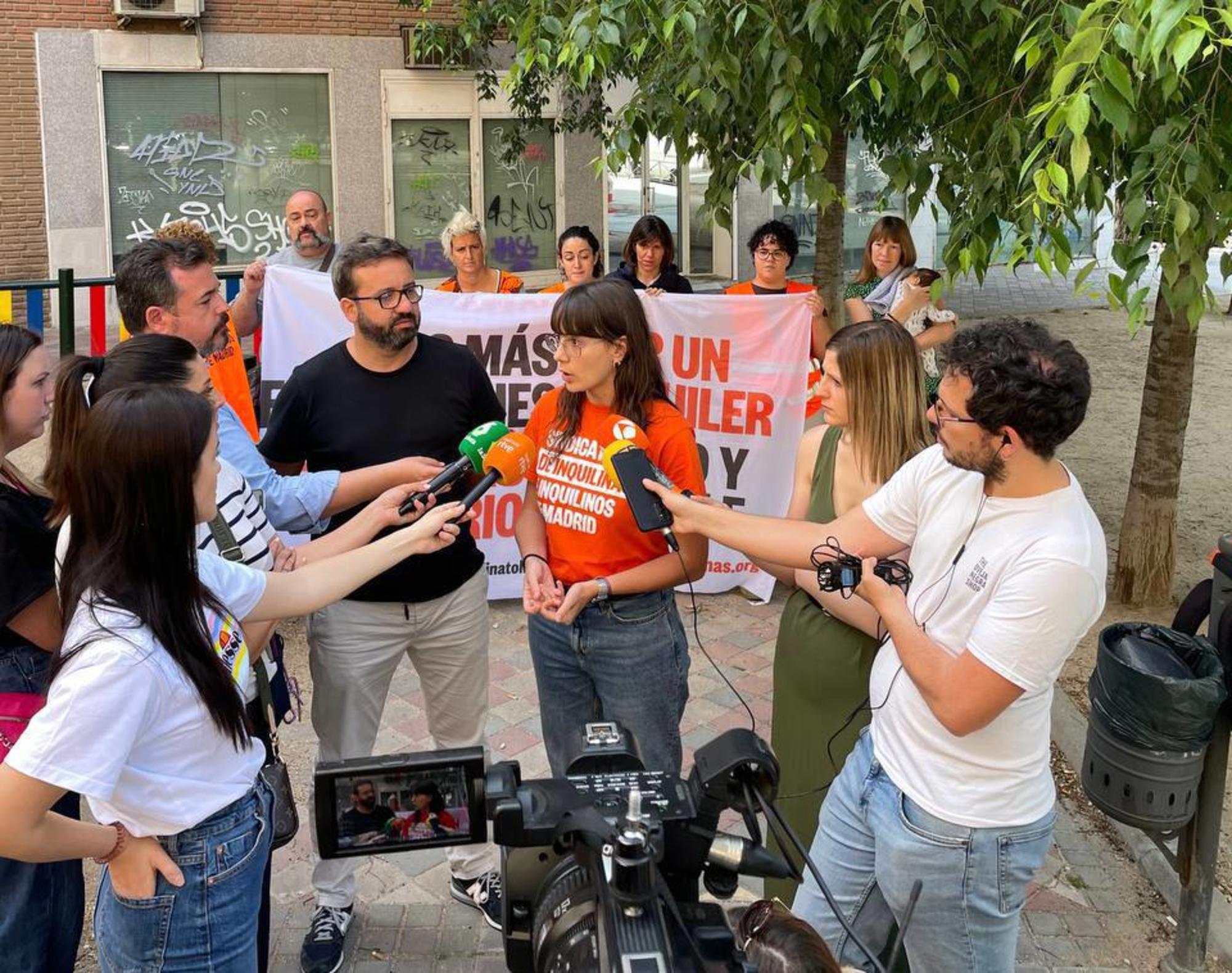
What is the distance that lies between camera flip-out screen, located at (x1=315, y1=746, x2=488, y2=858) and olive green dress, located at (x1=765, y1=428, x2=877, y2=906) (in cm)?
149

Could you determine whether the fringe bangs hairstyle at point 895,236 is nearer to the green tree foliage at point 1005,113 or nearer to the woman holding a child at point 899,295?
the woman holding a child at point 899,295

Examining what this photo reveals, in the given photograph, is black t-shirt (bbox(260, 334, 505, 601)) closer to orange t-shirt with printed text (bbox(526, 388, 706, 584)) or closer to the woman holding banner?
orange t-shirt with printed text (bbox(526, 388, 706, 584))

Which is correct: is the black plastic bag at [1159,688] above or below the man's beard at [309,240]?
below

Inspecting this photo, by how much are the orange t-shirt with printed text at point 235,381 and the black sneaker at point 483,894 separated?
236cm

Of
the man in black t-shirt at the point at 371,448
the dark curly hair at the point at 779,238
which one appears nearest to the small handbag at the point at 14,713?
the man in black t-shirt at the point at 371,448

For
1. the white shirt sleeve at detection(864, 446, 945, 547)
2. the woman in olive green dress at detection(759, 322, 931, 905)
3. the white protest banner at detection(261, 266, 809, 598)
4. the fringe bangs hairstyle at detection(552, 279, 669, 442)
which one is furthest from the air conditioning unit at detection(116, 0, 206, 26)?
the white shirt sleeve at detection(864, 446, 945, 547)

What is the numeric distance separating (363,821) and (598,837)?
1.55 ft

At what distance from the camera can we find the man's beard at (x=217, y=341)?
10.8ft

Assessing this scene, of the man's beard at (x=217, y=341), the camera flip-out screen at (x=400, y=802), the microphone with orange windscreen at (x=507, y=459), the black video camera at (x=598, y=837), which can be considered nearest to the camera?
the black video camera at (x=598, y=837)

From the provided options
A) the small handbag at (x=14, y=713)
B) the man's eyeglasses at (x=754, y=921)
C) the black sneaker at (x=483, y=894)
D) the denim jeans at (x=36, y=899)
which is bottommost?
the black sneaker at (x=483, y=894)

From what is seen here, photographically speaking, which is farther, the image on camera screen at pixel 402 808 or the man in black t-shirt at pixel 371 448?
the man in black t-shirt at pixel 371 448

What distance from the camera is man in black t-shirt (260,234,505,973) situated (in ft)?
11.0

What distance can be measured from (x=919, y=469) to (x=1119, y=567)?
405 cm

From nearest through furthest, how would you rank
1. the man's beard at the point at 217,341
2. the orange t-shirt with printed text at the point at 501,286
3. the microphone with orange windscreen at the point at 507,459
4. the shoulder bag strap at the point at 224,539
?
the shoulder bag strap at the point at 224,539
the microphone with orange windscreen at the point at 507,459
the man's beard at the point at 217,341
the orange t-shirt with printed text at the point at 501,286
